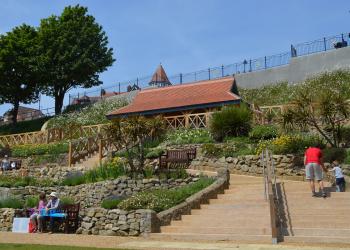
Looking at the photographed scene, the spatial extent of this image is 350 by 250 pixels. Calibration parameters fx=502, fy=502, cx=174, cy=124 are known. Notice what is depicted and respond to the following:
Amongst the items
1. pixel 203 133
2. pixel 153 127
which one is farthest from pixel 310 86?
pixel 153 127

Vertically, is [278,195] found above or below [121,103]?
below

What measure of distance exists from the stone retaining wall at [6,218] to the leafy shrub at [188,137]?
1031 cm

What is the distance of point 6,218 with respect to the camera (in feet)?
54.4

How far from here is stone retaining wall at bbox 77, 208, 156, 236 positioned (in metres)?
13.2

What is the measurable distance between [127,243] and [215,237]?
209cm

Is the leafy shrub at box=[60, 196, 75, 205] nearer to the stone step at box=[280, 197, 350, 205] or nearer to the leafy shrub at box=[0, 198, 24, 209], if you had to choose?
the leafy shrub at box=[0, 198, 24, 209]

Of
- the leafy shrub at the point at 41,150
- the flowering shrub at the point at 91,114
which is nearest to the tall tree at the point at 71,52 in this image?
the flowering shrub at the point at 91,114

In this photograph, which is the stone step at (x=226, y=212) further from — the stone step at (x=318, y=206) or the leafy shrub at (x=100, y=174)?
Answer: the leafy shrub at (x=100, y=174)

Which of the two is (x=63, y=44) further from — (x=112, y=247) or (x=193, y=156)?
(x=112, y=247)

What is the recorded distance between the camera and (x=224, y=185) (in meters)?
16.5

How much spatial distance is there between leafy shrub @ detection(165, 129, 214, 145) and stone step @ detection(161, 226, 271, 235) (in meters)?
11.1

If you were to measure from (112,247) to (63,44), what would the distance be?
39010 millimetres

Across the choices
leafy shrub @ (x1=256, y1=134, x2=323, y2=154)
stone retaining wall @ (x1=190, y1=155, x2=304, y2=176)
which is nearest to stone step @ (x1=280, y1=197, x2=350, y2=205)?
stone retaining wall @ (x1=190, y1=155, x2=304, y2=176)

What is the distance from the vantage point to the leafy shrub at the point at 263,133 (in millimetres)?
22562
